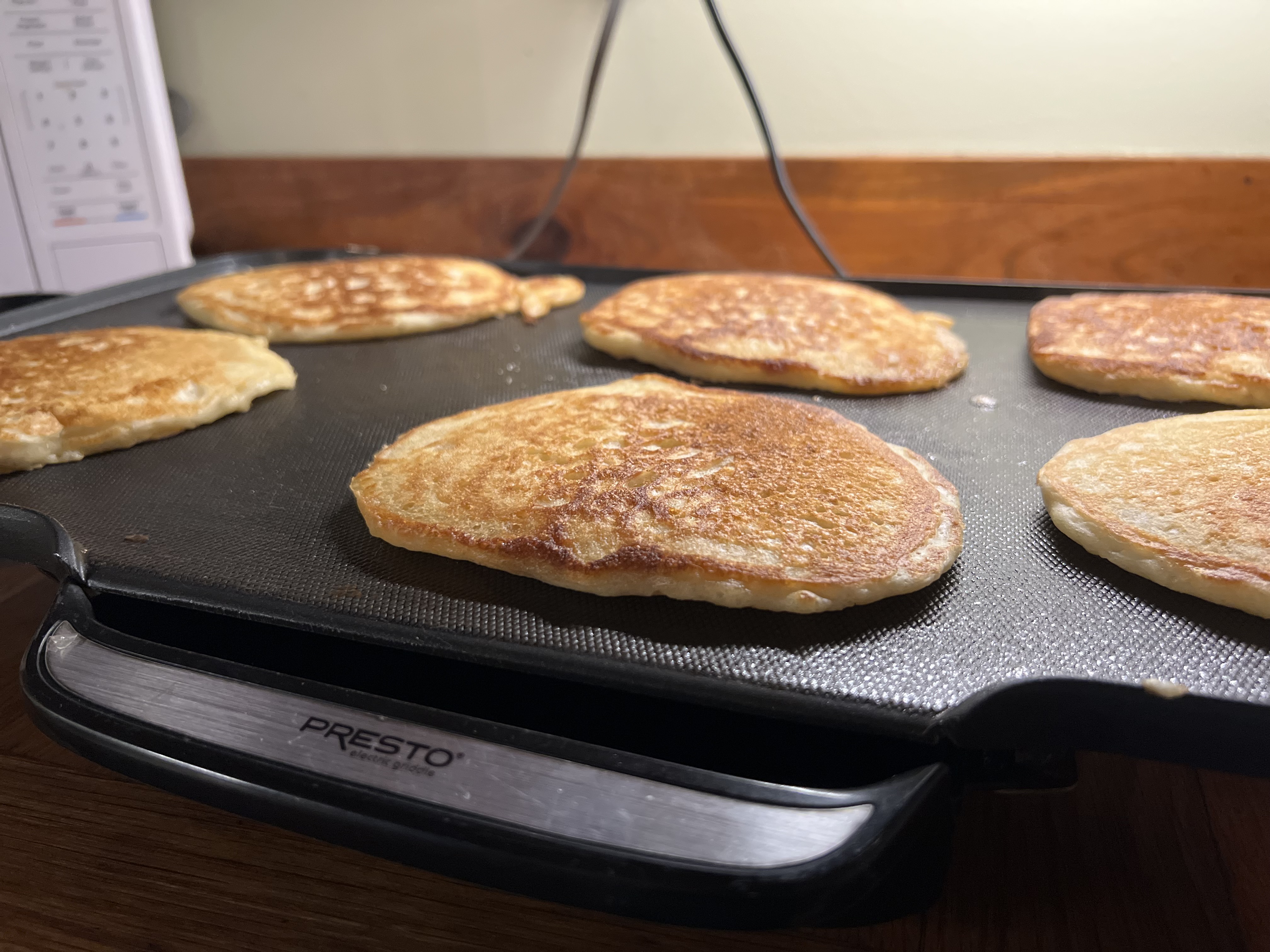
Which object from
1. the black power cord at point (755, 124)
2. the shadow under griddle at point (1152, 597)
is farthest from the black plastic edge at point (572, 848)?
the black power cord at point (755, 124)

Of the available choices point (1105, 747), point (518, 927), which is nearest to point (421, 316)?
point (518, 927)

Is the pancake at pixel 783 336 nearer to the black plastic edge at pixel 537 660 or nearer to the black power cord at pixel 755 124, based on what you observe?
the black power cord at pixel 755 124

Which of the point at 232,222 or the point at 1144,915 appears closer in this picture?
the point at 1144,915

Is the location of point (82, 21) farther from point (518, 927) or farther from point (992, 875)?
point (992, 875)

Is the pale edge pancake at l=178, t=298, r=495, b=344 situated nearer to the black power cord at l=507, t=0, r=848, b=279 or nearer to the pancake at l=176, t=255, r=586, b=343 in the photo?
the pancake at l=176, t=255, r=586, b=343

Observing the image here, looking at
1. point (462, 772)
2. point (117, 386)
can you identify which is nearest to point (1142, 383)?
point (462, 772)
